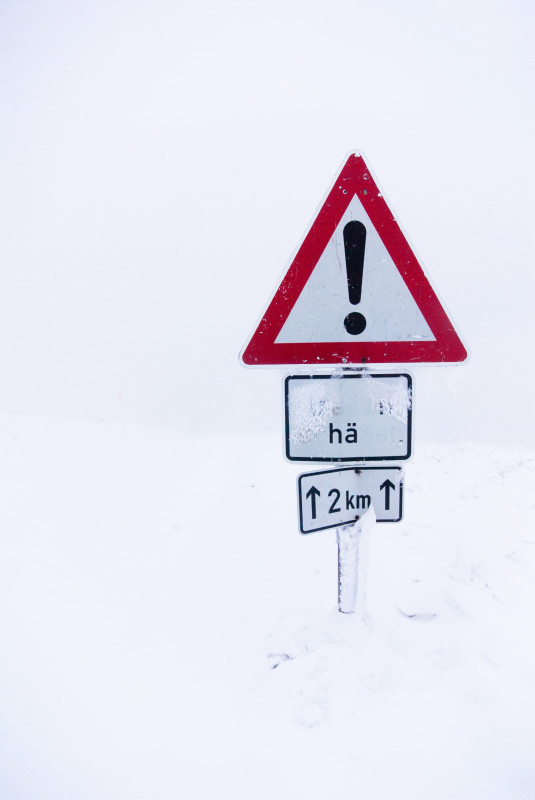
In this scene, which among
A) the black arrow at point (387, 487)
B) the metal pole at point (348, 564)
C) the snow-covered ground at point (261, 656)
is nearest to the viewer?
the snow-covered ground at point (261, 656)

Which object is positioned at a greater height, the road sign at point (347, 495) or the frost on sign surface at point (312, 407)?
the frost on sign surface at point (312, 407)

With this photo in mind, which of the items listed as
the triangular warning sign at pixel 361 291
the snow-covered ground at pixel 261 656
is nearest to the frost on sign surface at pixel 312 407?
the triangular warning sign at pixel 361 291

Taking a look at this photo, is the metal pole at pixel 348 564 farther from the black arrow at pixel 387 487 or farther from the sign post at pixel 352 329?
the sign post at pixel 352 329

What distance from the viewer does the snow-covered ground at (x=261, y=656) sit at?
179 cm

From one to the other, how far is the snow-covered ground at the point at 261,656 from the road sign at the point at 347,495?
0.42 m

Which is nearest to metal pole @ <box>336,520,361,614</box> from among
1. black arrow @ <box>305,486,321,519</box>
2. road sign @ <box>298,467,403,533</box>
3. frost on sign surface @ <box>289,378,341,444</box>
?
road sign @ <box>298,467,403,533</box>

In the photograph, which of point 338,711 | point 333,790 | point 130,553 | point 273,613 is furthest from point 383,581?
point 130,553

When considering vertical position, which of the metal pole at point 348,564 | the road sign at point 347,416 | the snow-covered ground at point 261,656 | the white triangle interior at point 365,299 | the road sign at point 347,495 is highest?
the white triangle interior at point 365,299

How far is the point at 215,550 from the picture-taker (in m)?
3.79

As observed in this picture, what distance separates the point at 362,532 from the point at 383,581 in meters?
1.33

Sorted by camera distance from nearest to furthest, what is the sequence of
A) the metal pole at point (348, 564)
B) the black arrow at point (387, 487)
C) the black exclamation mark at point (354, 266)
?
the black exclamation mark at point (354, 266), the black arrow at point (387, 487), the metal pole at point (348, 564)

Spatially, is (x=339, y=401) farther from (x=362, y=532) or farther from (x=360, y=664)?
(x=360, y=664)

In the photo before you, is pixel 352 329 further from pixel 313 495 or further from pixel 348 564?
pixel 348 564

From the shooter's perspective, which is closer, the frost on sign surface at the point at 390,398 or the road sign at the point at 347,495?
the frost on sign surface at the point at 390,398
